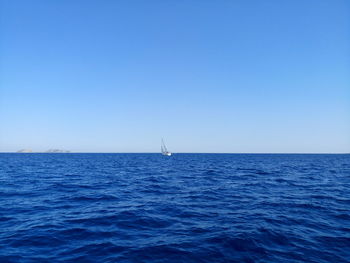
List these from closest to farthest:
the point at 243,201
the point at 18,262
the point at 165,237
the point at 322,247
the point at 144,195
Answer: the point at 18,262 → the point at 322,247 → the point at 165,237 → the point at 243,201 → the point at 144,195

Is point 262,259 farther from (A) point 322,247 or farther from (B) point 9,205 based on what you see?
(B) point 9,205

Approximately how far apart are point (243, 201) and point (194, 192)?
15.7ft

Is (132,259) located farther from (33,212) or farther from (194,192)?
(194,192)

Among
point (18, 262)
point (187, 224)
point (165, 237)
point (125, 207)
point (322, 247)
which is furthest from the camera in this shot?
point (125, 207)

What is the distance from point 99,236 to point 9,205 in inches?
381

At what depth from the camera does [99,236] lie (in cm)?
924

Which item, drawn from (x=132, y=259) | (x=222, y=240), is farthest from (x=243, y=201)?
(x=132, y=259)

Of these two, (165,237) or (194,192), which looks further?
(194,192)

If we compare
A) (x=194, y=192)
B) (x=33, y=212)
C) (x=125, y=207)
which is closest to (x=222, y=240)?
(x=125, y=207)

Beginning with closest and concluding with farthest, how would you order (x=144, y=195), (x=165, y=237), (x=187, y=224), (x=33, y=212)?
(x=165, y=237) < (x=187, y=224) < (x=33, y=212) < (x=144, y=195)

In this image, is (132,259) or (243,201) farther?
(243,201)

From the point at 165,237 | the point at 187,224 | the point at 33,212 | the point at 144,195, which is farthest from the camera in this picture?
the point at 144,195

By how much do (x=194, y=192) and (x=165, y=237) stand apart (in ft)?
33.2

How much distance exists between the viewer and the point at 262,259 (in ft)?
24.0
